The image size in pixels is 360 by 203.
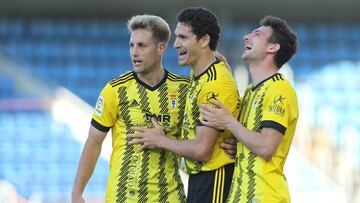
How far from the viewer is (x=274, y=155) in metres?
4.36

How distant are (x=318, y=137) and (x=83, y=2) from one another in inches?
162

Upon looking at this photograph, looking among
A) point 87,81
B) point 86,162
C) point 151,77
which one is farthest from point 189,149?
point 87,81

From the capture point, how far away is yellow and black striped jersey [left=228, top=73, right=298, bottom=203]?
431cm

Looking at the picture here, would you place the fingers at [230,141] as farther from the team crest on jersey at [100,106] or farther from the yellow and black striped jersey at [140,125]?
the team crest on jersey at [100,106]

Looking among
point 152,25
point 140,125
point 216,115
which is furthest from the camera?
point 152,25

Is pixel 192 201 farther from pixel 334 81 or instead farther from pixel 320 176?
pixel 334 81

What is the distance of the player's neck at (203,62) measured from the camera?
15.4 feet

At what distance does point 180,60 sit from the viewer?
4672mm

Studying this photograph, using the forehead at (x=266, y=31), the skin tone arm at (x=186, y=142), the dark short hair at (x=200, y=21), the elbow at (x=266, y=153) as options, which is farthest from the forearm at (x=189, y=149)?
the forehead at (x=266, y=31)

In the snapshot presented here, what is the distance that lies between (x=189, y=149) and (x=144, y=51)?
2.12 feet

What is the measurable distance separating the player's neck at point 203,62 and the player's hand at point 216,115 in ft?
0.85

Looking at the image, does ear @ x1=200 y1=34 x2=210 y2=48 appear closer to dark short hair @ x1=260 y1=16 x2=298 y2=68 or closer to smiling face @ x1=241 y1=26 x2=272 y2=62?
smiling face @ x1=241 y1=26 x2=272 y2=62

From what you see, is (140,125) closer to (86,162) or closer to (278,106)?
(86,162)

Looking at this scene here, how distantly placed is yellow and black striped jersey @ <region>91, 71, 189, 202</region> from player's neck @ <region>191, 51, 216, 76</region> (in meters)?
0.20
